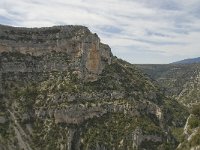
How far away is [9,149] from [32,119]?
25.3 metres

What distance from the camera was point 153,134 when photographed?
612 ft

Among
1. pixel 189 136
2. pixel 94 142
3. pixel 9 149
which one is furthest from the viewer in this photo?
pixel 94 142

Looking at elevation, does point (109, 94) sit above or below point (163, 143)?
above

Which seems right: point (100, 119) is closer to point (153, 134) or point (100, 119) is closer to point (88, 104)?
point (88, 104)

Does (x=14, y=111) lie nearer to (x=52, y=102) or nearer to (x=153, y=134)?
(x=52, y=102)

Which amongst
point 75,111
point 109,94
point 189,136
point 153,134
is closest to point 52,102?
point 75,111

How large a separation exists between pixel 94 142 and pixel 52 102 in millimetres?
25420

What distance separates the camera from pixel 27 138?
181m

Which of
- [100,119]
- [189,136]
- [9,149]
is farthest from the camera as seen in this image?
[100,119]

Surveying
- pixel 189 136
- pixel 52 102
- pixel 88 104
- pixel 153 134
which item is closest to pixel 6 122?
pixel 52 102

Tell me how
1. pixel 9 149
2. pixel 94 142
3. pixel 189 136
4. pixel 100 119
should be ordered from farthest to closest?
pixel 100 119 → pixel 94 142 → pixel 9 149 → pixel 189 136

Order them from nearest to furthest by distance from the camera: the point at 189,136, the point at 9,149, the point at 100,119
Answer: the point at 189,136 → the point at 9,149 → the point at 100,119

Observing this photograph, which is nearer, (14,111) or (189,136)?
(189,136)

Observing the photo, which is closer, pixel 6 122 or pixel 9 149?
pixel 9 149
